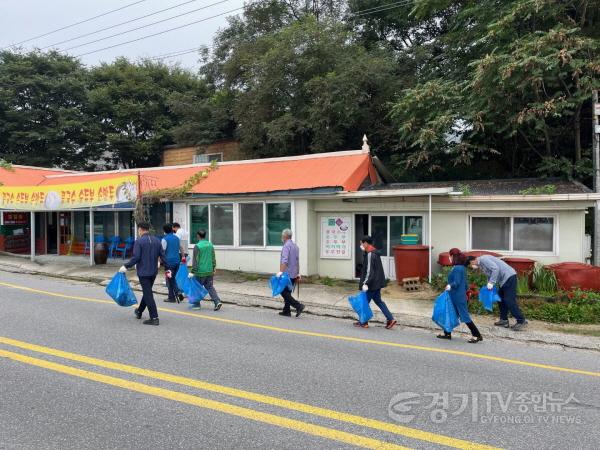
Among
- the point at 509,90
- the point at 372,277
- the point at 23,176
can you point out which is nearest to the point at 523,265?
the point at 372,277

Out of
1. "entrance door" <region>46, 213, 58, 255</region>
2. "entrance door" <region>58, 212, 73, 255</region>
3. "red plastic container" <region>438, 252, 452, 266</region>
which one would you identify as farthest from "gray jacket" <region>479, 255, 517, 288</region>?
"entrance door" <region>46, 213, 58, 255</region>

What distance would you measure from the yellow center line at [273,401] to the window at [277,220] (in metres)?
8.18

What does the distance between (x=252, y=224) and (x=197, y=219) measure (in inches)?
85.4

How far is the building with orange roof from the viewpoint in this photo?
11359 mm

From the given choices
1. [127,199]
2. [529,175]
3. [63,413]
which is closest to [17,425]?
[63,413]

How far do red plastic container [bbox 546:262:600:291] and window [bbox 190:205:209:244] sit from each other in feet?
33.0

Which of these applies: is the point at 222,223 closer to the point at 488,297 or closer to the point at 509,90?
the point at 488,297

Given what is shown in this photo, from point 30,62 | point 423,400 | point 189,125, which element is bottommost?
point 423,400

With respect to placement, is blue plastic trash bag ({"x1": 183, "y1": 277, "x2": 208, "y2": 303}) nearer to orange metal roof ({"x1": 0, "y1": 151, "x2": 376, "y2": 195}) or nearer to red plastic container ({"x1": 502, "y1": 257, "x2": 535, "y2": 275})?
orange metal roof ({"x1": 0, "y1": 151, "x2": 376, "y2": 195})

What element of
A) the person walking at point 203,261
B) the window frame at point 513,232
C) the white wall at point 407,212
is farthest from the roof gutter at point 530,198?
the person walking at point 203,261

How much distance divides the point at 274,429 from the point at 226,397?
0.84 meters

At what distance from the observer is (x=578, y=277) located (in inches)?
382

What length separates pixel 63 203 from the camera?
617 inches

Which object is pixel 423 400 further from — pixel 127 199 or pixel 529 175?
pixel 529 175
